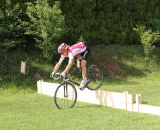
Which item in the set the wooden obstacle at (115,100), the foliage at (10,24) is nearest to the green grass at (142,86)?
the wooden obstacle at (115,100)

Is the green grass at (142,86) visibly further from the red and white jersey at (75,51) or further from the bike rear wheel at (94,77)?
the red and white jersey at (75,51)

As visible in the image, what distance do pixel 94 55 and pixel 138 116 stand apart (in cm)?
1086

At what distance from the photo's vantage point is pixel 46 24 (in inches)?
811

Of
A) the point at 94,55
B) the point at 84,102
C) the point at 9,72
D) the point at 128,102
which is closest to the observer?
the point at 128,102

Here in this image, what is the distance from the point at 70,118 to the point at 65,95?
6.08 feet

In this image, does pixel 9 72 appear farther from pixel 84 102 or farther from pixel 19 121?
pixel 19 121

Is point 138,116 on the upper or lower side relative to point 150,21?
lower

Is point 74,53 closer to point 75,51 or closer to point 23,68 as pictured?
point 75,51

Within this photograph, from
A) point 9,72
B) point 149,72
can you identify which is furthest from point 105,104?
point 149,72

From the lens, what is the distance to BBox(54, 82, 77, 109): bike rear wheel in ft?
47.3

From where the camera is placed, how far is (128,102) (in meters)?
13.4

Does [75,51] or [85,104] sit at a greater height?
[75,51]

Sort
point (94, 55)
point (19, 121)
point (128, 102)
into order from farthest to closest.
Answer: point (94, 55) → point (128, 102) → point (19, 121)

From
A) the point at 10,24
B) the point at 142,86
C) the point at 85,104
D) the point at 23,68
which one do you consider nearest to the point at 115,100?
the point at 85,104
